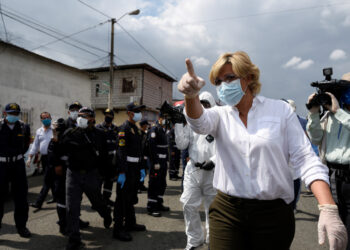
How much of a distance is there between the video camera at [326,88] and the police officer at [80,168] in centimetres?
320

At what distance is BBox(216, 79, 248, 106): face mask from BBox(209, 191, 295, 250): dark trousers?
67 cm

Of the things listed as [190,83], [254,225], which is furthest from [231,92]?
[254,225]

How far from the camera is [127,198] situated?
422 cm

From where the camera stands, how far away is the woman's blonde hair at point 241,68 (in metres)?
1.66

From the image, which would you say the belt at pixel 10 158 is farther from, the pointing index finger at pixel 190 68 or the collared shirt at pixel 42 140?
the pointing index finger at pixel 190 68

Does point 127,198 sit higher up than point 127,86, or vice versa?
point 127,86

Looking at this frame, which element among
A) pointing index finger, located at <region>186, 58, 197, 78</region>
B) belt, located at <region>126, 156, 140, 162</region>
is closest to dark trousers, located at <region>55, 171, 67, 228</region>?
belt, located at <region>126, 156, 140, 162</region>

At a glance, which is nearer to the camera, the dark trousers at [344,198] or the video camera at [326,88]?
the dark trousers at [344,198]

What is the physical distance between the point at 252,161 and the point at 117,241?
10.7 feet

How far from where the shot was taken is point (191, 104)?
1479 millimetres

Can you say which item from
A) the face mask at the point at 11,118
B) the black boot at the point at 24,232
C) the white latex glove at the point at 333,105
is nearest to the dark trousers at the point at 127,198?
the black boot at the point at 24,232

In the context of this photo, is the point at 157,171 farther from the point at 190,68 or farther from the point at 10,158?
the point at 190,68

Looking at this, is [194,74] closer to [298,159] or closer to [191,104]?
[191,104]

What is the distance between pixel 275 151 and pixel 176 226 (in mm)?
3597
